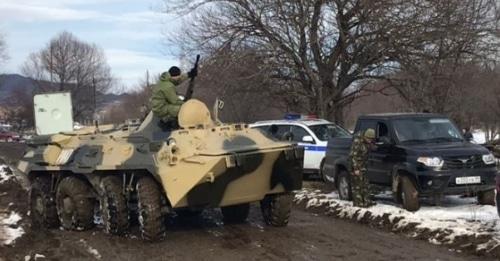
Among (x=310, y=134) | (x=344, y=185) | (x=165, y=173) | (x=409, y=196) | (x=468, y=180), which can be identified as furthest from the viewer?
(x=310, y=134)

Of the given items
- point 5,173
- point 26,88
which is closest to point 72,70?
point 26,88

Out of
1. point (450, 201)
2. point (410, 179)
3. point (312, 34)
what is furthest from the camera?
point (312, 34)

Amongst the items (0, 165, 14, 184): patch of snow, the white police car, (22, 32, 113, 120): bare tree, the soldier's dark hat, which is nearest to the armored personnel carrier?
the soldier's dark hat

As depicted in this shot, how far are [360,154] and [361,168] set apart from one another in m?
0.26

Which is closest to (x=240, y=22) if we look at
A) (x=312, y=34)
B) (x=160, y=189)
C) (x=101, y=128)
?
(x=312, y=34)

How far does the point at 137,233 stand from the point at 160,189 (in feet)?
4.57

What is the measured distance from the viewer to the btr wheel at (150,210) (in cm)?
1070

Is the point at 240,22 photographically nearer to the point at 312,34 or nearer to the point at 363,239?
the point at 312,34

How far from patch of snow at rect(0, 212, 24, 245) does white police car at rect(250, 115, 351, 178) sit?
671 cm

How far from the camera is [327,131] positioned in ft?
65.0

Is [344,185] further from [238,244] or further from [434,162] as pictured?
[238,244]

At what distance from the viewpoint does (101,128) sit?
14.1 meters

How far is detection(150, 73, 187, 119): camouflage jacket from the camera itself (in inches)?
470

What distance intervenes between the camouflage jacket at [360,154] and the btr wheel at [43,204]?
542cm
